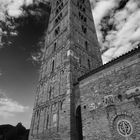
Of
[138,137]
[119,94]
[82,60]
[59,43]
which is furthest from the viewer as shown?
[59,43]

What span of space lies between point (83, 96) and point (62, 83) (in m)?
3.12

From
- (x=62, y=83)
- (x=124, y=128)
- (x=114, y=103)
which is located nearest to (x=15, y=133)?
(x=62, y=83)

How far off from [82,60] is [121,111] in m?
8.64

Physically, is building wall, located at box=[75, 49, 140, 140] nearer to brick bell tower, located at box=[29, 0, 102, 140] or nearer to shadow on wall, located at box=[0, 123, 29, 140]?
brick bell tower, located at box=[29, 0, 102, 140]

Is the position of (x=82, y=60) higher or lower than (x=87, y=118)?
higher

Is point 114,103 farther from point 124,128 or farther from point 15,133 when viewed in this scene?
point 15,133

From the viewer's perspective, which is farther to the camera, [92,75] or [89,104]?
[92,75]

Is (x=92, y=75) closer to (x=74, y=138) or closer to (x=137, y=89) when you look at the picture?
(x=137, y=89)

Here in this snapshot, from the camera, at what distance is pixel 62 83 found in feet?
41.2

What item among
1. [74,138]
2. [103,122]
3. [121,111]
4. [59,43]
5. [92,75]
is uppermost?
[59,43]

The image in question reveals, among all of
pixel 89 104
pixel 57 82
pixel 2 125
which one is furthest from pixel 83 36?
pixel 2 125

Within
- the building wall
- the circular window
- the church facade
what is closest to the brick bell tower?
the church facade

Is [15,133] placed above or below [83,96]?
below

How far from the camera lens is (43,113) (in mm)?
12797
